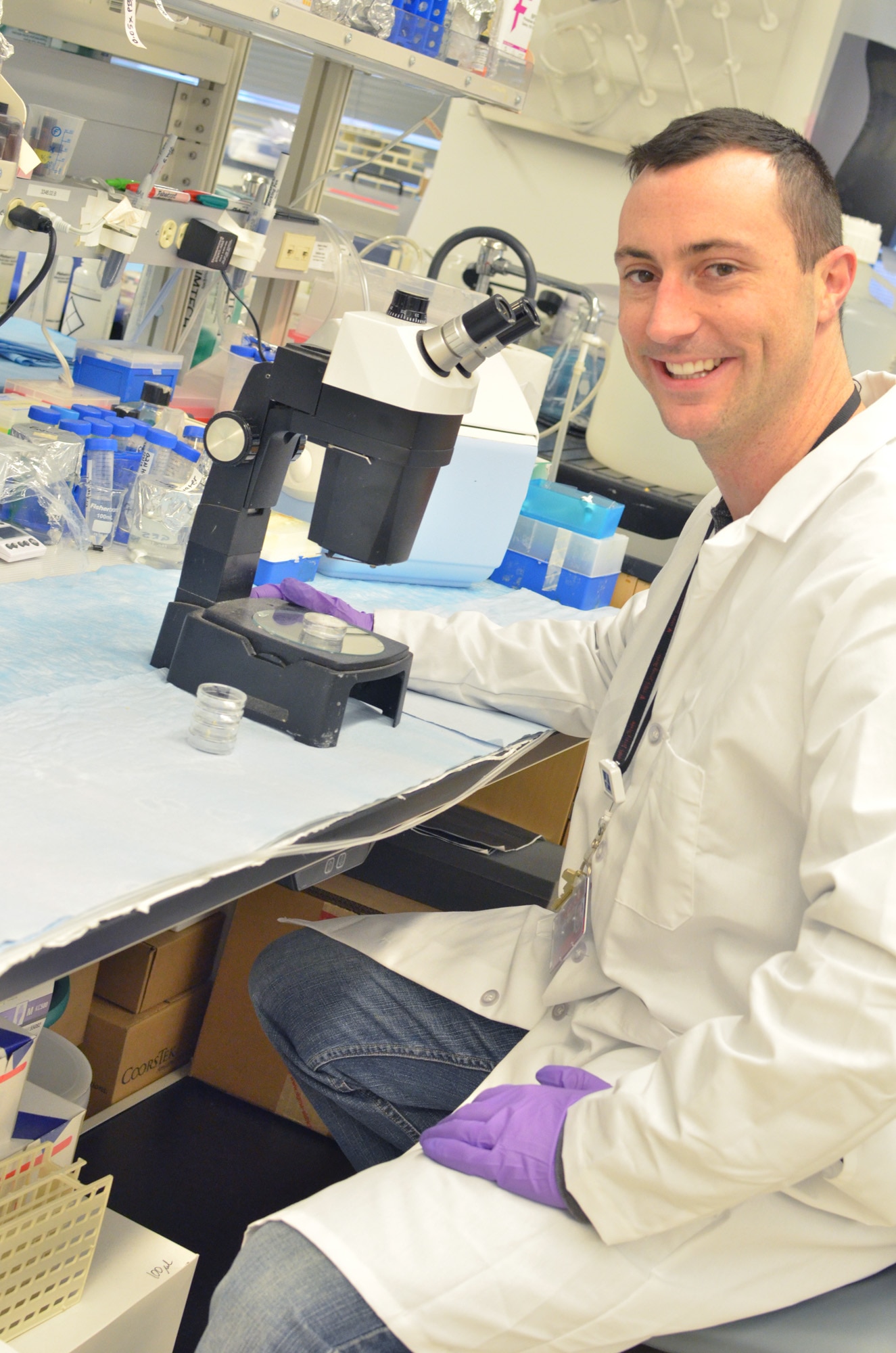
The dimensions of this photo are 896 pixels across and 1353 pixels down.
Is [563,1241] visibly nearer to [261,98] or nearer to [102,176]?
[102,176]

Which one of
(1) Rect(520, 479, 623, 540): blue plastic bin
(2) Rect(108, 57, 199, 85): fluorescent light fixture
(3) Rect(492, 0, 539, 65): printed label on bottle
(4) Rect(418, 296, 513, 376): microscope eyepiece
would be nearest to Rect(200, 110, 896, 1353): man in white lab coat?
(4) Rect(418, 296, 513, 376): microscope eyepiece

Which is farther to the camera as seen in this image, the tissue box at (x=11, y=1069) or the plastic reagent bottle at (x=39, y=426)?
the plastic reagent bottle at (x=39, y=426)

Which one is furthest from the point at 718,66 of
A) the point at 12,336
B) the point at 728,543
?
the point at 728,543

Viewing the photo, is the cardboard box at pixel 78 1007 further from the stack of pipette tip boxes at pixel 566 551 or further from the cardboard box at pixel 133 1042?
the stack of pipette tip boxes at pixel 566 551

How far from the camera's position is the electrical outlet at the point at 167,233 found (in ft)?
6.82

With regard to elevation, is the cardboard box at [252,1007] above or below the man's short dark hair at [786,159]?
below

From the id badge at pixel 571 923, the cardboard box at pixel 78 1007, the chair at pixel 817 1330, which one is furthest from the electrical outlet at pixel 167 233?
the chair at pixel 817 1330

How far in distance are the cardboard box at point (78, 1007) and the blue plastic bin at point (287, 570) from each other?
2.04ft

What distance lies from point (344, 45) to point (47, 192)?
0.50 metres

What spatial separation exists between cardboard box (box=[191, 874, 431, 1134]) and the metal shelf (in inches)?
49.1

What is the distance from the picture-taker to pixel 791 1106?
3.26 ft

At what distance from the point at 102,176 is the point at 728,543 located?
1.64m

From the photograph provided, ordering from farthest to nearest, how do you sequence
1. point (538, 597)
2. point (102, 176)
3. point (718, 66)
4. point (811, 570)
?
point (718, 66)
point (102, 176)
point (538, 597)
point (811, 570)

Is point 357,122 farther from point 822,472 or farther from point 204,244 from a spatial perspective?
point 822,472
